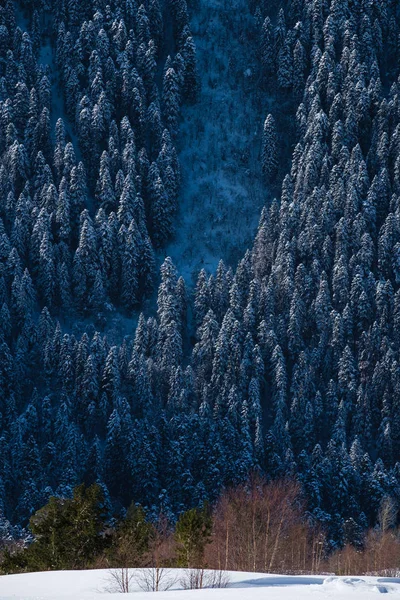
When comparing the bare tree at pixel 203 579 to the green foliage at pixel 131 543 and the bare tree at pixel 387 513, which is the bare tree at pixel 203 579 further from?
the bare tree at pixel 387 513

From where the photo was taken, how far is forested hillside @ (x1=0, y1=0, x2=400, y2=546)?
125 metres

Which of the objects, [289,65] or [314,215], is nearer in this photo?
[314,215]

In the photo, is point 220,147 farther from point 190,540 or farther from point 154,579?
point 154,579

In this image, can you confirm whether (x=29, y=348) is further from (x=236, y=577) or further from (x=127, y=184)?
(x=236, y=577)

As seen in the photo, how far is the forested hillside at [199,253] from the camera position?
12469 cm

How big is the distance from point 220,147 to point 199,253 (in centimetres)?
1819

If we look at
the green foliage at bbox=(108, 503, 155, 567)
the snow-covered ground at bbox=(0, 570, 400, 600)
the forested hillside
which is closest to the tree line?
the green foliage at bbox=(108, 503, 155, 567)

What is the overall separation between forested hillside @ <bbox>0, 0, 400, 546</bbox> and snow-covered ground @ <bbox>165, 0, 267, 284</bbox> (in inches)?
12.9

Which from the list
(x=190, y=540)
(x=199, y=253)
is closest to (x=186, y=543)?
(x=190, y=540)

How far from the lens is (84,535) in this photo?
215 feet

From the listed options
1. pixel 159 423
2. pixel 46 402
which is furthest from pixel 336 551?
pixel 46 402

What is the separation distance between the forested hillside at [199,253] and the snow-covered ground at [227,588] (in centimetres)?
5791

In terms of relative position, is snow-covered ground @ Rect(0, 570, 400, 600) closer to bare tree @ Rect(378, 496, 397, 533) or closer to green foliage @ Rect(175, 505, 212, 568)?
green foliage @ Rect(175, 505, 212, 568)

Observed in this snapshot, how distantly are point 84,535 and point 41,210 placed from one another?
272 ft
